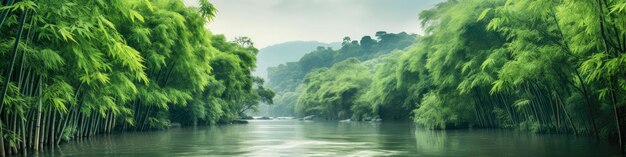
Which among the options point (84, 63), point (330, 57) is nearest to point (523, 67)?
point (84, 63)

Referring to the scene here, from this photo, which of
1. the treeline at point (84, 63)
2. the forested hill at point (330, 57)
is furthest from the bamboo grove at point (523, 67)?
the forested hill at point (330, 57)

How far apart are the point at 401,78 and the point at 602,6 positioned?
3025cm

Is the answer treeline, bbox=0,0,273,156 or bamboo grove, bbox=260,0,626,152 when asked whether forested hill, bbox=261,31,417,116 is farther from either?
treeline, bbox=0,0,273,156

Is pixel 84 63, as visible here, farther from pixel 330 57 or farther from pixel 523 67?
pixel 330 57

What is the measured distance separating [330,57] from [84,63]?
121 meters

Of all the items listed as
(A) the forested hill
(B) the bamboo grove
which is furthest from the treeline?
(A) the forested hill

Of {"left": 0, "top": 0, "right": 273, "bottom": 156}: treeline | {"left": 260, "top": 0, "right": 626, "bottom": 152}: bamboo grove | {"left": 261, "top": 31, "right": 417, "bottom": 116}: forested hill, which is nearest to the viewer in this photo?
{"left": 0, "top": 0, "right": 273, "bottom": 156}: treeline

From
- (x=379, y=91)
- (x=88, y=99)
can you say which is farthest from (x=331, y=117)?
(x=88, y=99)

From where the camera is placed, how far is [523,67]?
49.6ft

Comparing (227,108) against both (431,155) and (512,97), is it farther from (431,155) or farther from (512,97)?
(431,155)

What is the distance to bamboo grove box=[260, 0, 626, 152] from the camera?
10.9 m

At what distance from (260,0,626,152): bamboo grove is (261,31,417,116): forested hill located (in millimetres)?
71625

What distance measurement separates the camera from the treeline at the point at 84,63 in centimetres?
1059

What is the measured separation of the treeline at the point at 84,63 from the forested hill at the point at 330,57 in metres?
89.0
